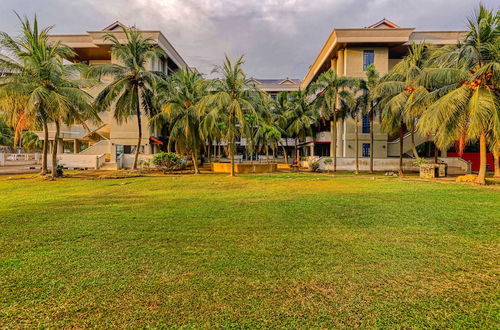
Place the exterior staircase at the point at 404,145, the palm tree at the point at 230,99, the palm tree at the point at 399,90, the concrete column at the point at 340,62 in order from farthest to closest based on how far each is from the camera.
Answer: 1. the concrete column at the point at 340,62
2. the exterior staircase at the point at 404,145
3. the palm tree at the point at 399,90
4. the palm tree at the point at 230,99

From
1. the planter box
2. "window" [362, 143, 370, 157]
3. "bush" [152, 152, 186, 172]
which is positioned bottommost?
the planter box

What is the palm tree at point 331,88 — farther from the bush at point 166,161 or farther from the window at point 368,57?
the bush at point 166,161

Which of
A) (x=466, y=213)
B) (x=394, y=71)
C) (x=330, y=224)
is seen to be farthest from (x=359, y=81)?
(x=330, y=224)

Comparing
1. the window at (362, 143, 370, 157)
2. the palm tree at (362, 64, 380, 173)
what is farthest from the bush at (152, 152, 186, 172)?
the window at (362, 143, 370, 157)

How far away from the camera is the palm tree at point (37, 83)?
13.6m

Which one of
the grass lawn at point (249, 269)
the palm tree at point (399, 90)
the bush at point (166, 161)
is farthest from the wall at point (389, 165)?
the grass lawn at point (249, 269)

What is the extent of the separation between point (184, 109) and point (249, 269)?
18316 millimetres

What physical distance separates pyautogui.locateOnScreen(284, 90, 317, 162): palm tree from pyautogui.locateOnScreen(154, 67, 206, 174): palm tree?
40.8 feet

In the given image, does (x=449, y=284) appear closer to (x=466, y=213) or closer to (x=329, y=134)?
(x=466, y=213)

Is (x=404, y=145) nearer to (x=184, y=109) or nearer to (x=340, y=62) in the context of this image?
(x=340, y=62)

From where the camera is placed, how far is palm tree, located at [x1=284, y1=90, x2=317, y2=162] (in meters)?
29.3

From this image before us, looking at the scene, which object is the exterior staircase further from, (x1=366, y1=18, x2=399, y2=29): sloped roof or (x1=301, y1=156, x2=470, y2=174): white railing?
(x1=366, y1=18, x2=399, y2=29): sloped roof

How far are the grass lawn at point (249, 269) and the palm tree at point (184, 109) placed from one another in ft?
44.1

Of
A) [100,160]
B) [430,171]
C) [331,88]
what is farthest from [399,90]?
[100,160]
